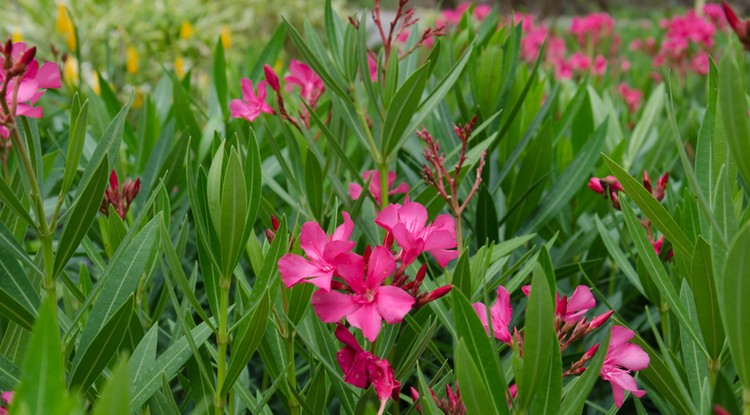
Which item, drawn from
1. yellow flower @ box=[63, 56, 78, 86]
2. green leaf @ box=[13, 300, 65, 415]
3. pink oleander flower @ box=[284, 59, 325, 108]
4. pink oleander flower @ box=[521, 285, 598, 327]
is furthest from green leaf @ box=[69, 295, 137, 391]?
yellow flower @ box=[63, 56, 78, 86]

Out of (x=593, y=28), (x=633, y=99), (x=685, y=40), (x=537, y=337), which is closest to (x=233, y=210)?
(x=537, y=337)

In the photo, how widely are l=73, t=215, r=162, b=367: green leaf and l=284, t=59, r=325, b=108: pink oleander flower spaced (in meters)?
0.54

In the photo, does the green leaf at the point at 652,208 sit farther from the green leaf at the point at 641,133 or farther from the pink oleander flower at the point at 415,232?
the green leaf at the point at 641,133

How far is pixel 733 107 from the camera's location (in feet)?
1.79

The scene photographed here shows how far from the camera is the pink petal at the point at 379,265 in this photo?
0.69 m

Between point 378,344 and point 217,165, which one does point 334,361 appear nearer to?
point 378,344

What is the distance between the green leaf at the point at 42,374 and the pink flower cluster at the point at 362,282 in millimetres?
268

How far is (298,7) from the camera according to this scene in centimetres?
905

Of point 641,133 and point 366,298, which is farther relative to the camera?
point 641,133

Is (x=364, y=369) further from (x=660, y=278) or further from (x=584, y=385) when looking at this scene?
(x=660, y=278)

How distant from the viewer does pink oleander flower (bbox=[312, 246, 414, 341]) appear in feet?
2.18

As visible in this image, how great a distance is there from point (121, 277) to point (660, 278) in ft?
1.76

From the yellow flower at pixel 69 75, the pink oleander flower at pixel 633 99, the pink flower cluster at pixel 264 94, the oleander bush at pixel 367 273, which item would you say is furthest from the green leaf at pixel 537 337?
the pink oleander flower at pixel 633 99

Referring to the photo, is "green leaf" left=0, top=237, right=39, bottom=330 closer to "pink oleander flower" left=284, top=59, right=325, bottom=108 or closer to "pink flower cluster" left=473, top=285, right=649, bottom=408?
"pink flower cluster" left=473, top=285, right=649, bottom=408
